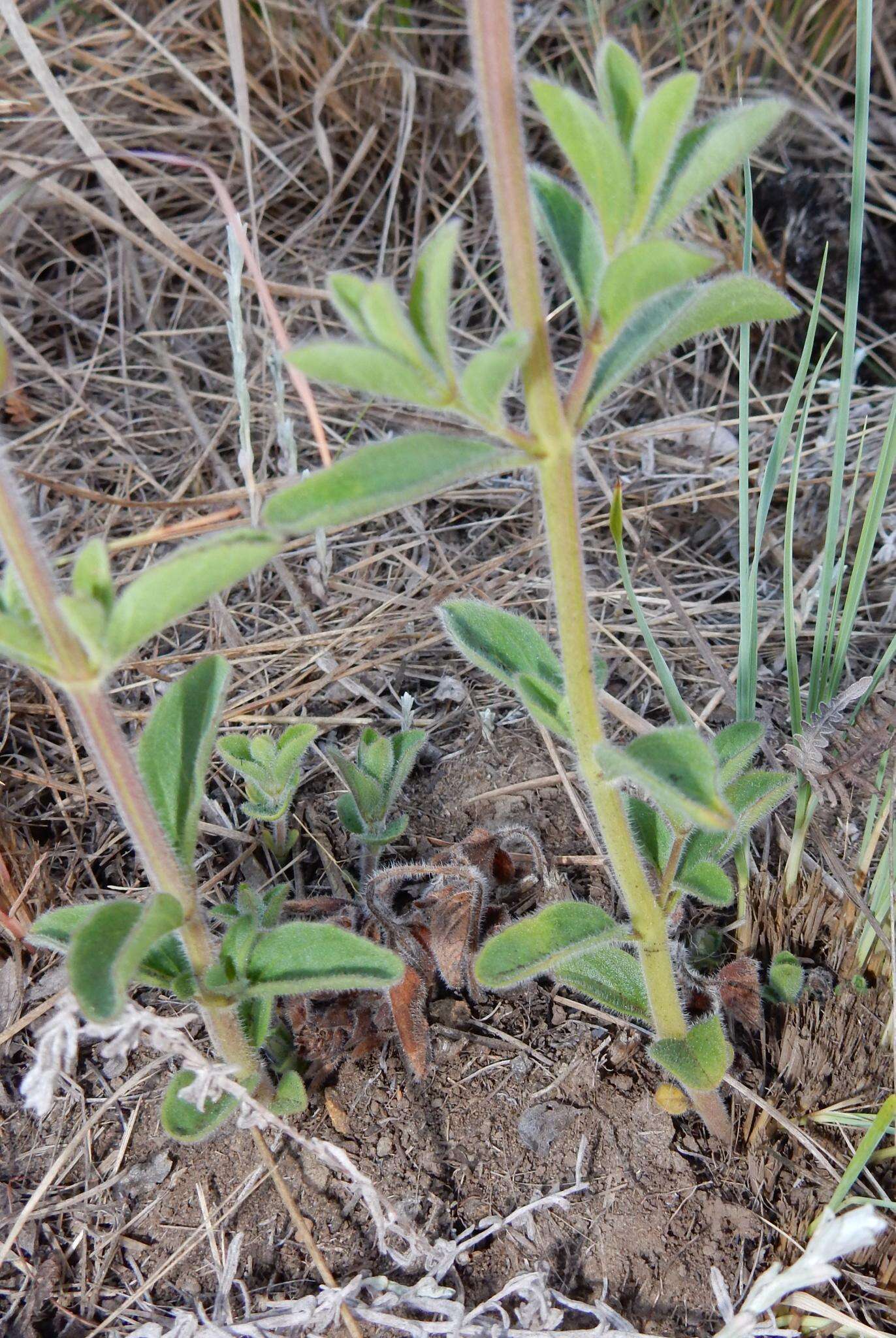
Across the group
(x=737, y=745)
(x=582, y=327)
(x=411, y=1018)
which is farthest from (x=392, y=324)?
(x=411, y=1018)

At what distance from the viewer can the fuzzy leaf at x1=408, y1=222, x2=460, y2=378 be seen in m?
1.05

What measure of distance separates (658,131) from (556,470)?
0.34 meters

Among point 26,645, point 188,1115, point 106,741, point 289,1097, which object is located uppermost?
point 26,645

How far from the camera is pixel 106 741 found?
123 cm

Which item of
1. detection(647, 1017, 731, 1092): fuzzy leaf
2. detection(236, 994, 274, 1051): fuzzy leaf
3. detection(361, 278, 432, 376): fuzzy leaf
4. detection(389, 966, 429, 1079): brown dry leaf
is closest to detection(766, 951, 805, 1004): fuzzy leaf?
detection(647, 1017, 731, 1092): fuzzy leaf

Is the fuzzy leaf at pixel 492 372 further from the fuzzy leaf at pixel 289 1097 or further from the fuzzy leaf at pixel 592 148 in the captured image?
the fuzzy leaf at pixel 289 1097

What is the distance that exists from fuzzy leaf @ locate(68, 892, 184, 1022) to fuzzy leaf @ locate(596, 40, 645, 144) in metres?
0.96

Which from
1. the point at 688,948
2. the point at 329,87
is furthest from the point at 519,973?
the point at 329,87

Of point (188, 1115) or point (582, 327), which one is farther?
point (188, 1115)

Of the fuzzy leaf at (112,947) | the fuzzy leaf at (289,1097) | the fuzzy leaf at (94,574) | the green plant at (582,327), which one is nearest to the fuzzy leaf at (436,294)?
the green plant at (582,327)

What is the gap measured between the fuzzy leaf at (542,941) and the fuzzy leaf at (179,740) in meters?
0.39

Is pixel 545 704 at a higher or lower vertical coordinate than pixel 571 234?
lower

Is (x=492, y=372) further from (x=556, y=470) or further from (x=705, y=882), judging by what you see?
(x=705, y=882)

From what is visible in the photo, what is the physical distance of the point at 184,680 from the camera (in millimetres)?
1426
